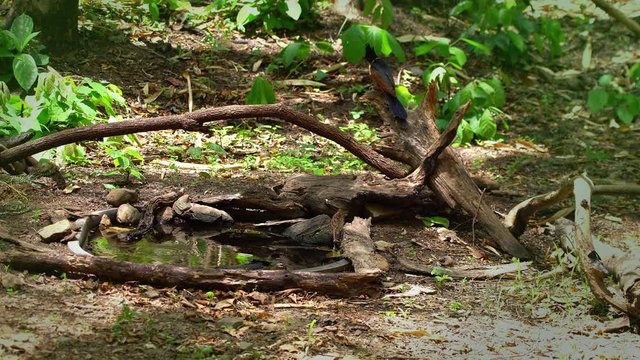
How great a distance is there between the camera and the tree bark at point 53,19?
714cm

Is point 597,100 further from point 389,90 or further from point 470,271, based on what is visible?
point 470,271

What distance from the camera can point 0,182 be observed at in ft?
17.2

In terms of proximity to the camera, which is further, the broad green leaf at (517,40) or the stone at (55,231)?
the broad green leaf at (517,40)

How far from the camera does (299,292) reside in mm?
4355

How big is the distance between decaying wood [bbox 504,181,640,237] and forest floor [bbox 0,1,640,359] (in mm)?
206

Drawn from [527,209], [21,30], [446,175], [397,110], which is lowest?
[527,209]

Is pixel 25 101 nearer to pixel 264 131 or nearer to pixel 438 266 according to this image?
pixel 264 131

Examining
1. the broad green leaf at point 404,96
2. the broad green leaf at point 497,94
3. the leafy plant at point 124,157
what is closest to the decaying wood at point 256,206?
the leafy plant at point 124,157

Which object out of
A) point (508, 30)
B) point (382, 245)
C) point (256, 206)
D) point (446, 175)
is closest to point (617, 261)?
point (446, 175)

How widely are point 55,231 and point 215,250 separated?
927 millimetres

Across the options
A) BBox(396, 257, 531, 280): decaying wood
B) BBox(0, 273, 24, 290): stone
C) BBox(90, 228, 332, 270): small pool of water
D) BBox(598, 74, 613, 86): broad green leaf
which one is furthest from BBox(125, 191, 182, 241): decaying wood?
BBox(598, 74, 613, 86): broad green leaf

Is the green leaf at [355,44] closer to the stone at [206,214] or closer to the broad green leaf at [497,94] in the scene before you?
the broad green leaf at [497,94]

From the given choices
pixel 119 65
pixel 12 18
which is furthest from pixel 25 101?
pixel 119 65

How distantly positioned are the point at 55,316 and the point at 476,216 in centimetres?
275
